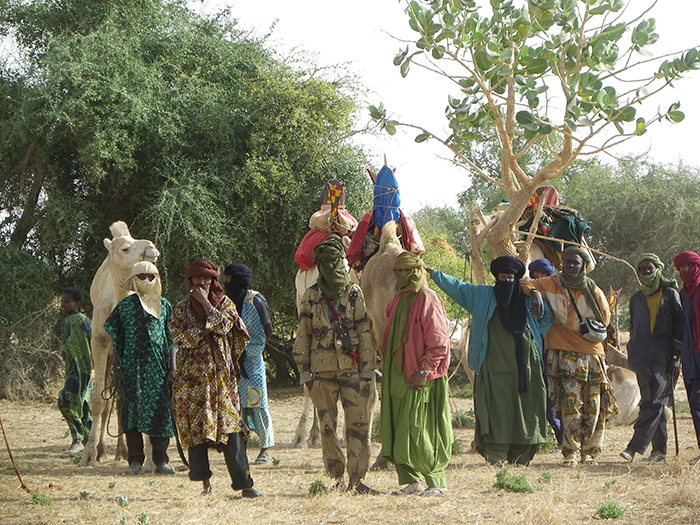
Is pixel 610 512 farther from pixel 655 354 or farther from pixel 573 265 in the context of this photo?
pixel 655 354

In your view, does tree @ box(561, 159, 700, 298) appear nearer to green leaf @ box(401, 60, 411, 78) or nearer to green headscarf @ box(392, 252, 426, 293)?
green leaf @ box(401, 60, 411, 78)

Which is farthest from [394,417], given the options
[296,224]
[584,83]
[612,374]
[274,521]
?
[296,224]

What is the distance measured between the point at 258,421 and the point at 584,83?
169 inches

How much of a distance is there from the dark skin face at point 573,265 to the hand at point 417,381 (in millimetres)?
2319

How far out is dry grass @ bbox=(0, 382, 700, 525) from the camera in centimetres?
593

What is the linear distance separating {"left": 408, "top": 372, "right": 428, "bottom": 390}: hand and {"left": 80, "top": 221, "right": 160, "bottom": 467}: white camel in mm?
2841

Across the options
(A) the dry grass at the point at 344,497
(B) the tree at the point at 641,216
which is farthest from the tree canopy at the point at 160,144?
(B) the tree at the point at 641,216

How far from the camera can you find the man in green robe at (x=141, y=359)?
7788 mm

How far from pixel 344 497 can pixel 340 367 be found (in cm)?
91

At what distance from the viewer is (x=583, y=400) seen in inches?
326

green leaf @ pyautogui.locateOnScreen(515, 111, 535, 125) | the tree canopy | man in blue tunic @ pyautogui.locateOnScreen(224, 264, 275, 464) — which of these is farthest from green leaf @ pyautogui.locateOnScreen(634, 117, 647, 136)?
the tree canopy

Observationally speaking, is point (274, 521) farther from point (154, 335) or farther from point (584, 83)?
point (584, 83)

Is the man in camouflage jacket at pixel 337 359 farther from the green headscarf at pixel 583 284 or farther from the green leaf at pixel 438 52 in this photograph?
the green leaf at pixel 438 52

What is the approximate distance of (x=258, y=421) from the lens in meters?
8.44
